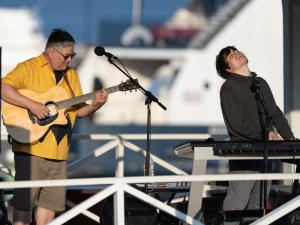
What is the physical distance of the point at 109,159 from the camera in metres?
22.2

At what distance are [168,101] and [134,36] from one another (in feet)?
14.9

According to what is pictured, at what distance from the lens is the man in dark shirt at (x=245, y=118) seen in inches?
173

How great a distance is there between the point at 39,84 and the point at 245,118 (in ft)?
4.13

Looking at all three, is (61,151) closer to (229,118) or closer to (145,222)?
(145,222)

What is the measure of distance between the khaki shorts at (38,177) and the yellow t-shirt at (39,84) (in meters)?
0.04

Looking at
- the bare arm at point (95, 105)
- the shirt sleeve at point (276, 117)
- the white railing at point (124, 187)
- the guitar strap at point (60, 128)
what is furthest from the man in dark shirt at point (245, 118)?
the guitar strap at point (60, 128)

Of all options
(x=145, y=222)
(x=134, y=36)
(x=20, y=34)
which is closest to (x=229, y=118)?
(x=145, y=222)

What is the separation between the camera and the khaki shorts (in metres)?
4.27

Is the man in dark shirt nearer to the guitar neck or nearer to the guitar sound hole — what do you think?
the guitar neck

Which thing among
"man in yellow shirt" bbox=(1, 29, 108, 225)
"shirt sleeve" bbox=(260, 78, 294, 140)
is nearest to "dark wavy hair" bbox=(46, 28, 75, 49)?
"man in yellow shirt" bbox=(1, 29, 108, 225)

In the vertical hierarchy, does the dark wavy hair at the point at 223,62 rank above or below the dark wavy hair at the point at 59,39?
below

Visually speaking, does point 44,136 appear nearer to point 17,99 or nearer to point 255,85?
point 17,99

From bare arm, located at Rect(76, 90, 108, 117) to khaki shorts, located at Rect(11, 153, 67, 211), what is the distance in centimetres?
36

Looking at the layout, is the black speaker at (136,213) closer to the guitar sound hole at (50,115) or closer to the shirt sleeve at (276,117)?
the guitar sound hole at (50,115)
